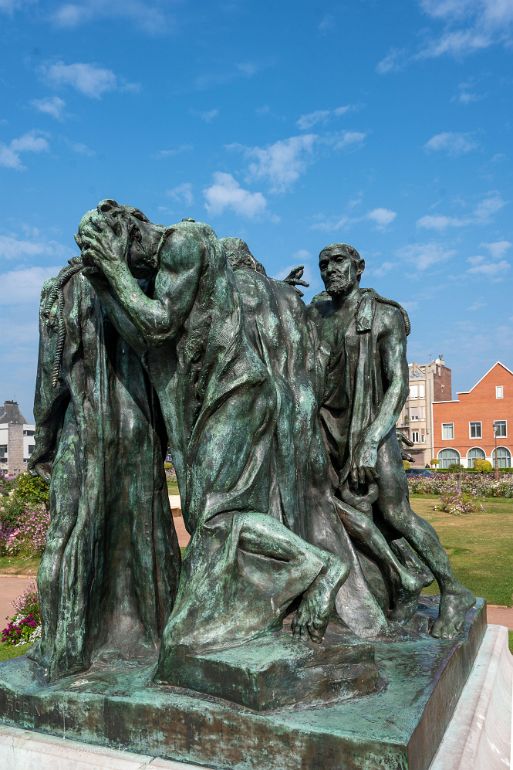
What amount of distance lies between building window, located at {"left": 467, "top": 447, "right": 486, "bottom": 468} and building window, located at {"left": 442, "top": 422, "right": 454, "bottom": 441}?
2.13 metres

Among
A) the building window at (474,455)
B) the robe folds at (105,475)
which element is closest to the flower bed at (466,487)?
the robe folds at (105,475)

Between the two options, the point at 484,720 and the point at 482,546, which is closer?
the point at 484,720

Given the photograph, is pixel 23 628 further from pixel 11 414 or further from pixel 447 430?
pixel 11 414

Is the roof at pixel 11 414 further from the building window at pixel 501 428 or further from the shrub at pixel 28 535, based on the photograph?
the shrub at pixel 28 535

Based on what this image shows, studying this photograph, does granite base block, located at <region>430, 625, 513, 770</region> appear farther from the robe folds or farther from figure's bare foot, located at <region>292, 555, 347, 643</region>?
the robe folds

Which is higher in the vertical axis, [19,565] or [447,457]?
[447,457]

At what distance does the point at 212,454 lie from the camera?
321 centimetres

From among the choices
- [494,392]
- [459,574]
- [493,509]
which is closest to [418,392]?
[494,392]

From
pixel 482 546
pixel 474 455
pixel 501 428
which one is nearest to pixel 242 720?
pixel 482 546

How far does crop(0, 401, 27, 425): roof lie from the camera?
207ft

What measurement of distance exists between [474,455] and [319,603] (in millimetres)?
59059

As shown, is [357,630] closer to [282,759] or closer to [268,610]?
[268,610]

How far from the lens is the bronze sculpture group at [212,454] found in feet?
10.2

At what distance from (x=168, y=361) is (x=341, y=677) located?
5.33 feet
